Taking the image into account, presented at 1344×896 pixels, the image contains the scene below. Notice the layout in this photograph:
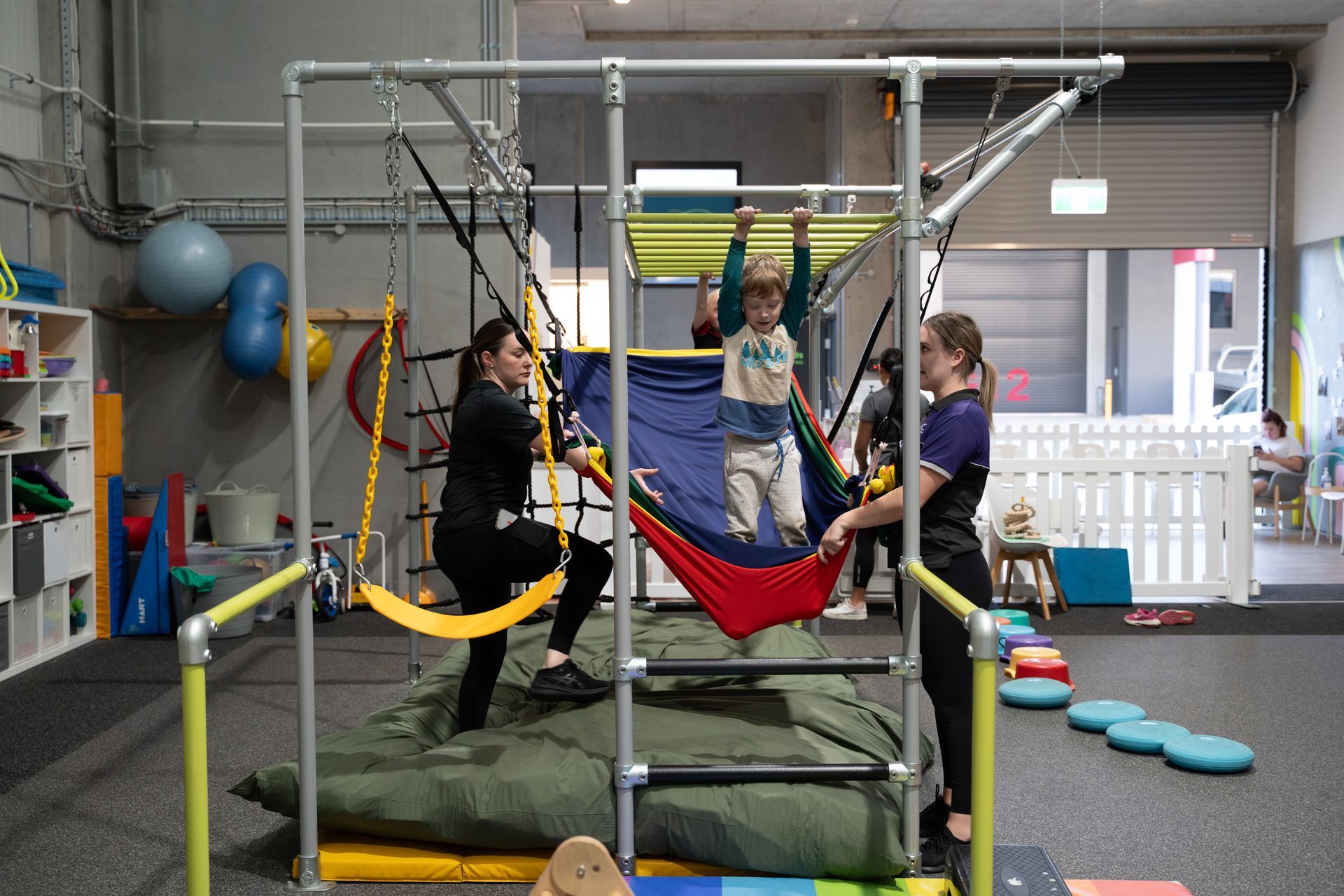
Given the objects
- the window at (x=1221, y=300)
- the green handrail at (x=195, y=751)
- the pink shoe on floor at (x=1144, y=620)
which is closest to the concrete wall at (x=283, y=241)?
the pink shoe on floor at (x=1144, y=620)

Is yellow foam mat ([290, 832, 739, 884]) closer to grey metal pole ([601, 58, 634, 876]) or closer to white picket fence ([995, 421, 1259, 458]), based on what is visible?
grey metal pole ([601, 58, 634, 876])

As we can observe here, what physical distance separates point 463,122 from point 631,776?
76.1 inches

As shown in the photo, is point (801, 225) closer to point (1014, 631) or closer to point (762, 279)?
point (762, 279)

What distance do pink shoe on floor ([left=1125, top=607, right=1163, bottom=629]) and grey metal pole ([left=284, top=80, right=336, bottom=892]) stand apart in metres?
4.38

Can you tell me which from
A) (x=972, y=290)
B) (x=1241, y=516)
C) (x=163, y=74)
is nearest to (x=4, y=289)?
(x=163, y=74)

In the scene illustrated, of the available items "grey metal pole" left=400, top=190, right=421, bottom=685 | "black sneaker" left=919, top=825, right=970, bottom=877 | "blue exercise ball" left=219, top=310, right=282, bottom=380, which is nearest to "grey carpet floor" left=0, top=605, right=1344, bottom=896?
"grey metal pole" left=400, top=190, right=421, bottom=685

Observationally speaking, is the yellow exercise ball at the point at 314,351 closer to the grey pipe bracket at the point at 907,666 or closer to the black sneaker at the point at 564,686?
the black sneaker at the point at 564,686

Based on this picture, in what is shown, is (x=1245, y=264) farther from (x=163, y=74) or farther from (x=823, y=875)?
(x=823, y=875)

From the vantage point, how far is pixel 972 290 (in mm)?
15742

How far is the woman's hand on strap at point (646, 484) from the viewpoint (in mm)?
3168

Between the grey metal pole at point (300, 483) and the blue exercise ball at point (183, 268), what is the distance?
11.8ft

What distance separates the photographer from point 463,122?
3223mm

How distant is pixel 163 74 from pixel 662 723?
5232 mm

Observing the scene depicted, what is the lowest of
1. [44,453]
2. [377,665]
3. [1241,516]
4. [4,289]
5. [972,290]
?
[377,665]
